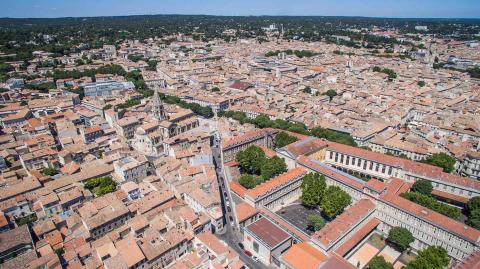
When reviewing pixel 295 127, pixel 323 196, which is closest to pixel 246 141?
pixel 295 127

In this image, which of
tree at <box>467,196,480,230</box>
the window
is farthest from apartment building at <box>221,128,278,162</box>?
tree at <box>467,196,480,230</box>

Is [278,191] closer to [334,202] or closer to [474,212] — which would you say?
[334,202]

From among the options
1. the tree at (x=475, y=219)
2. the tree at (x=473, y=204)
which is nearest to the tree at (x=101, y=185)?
the tree at (x=475, y=219)

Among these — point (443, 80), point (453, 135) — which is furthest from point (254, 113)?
point (443, 80)

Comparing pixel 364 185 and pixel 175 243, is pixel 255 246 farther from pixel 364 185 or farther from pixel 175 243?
pixel 364 185

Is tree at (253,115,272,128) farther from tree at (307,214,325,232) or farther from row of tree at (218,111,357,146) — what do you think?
tree at (307,214,325,232)

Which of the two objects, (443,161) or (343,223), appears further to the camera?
(443,161)
